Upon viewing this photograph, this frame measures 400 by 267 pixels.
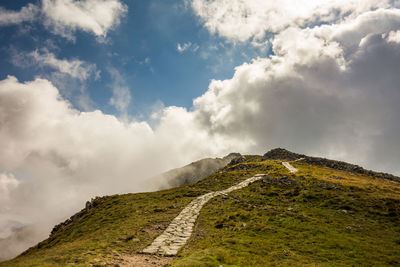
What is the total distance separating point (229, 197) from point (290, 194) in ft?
37.3

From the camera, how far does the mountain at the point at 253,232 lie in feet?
54.6

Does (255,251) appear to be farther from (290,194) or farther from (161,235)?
(290,194)

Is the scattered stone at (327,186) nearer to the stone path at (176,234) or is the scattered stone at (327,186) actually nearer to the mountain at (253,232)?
the mountain at (253,232)

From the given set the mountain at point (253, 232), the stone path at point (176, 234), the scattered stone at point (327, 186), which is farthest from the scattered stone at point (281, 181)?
the stone path at point (176, 234)

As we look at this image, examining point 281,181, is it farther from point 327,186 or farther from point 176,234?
point 176,234

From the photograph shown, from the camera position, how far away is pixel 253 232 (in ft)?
Answer: 74.7

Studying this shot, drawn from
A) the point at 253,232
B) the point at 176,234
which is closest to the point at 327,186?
the point at 253,232

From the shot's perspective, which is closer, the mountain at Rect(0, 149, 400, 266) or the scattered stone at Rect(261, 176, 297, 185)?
the mountain at Rect(0, 149, 400, 266)

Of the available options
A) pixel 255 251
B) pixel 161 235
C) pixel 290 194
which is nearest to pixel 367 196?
pixel 290 194

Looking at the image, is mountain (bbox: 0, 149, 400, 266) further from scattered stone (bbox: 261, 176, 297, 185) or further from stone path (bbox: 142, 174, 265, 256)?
scattered stone (bbox: 261, 176, 297, 185)

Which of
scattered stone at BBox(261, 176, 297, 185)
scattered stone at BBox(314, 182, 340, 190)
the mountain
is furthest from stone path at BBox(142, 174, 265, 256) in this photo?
scattered stone at BBox(314, 182, 340, 190)

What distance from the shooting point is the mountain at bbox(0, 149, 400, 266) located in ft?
54.6

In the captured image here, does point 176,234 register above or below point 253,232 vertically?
above

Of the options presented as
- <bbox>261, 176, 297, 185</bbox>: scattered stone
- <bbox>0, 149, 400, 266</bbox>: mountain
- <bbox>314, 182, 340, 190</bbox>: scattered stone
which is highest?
<bbox>261, 176, 297, 185</bbox>: scattered stone
